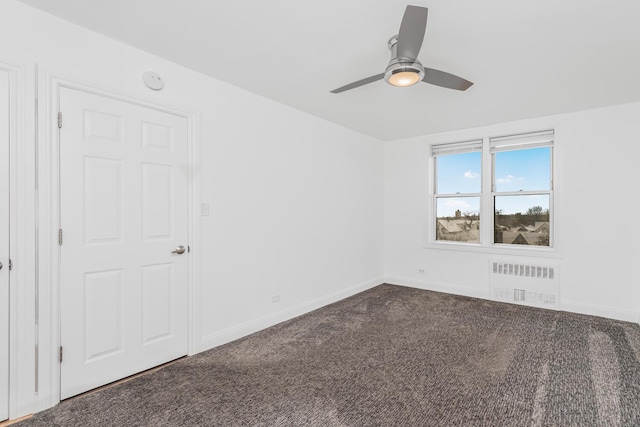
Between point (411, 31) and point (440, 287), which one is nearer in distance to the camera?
point (411, 31)

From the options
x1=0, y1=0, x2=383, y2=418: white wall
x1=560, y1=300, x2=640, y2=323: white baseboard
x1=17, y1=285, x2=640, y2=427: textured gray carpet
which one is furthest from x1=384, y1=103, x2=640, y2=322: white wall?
x1=0, y1=0, x2=383, y2=418: white wall

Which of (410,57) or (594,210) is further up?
(410,57)

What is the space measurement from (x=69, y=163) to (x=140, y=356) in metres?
1.54

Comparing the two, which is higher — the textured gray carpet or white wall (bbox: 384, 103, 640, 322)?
white wall (bbox: 384, 103, 640, 322)

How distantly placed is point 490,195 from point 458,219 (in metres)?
0.61

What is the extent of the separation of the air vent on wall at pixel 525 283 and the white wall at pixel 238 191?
1775 mm

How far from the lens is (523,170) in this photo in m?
4.32

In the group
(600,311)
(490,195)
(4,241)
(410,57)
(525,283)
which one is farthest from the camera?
(490,195)

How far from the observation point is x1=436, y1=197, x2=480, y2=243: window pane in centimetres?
473

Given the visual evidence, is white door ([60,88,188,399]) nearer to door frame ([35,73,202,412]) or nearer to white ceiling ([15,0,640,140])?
door frame ([35,73,202,412])

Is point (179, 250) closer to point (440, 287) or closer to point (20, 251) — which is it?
point (20, 251)

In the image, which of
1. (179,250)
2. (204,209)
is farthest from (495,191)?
(179,250)

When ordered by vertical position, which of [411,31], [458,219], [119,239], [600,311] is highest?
[411,31]

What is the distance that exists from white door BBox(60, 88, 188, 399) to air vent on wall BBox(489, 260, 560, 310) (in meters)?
4.06
